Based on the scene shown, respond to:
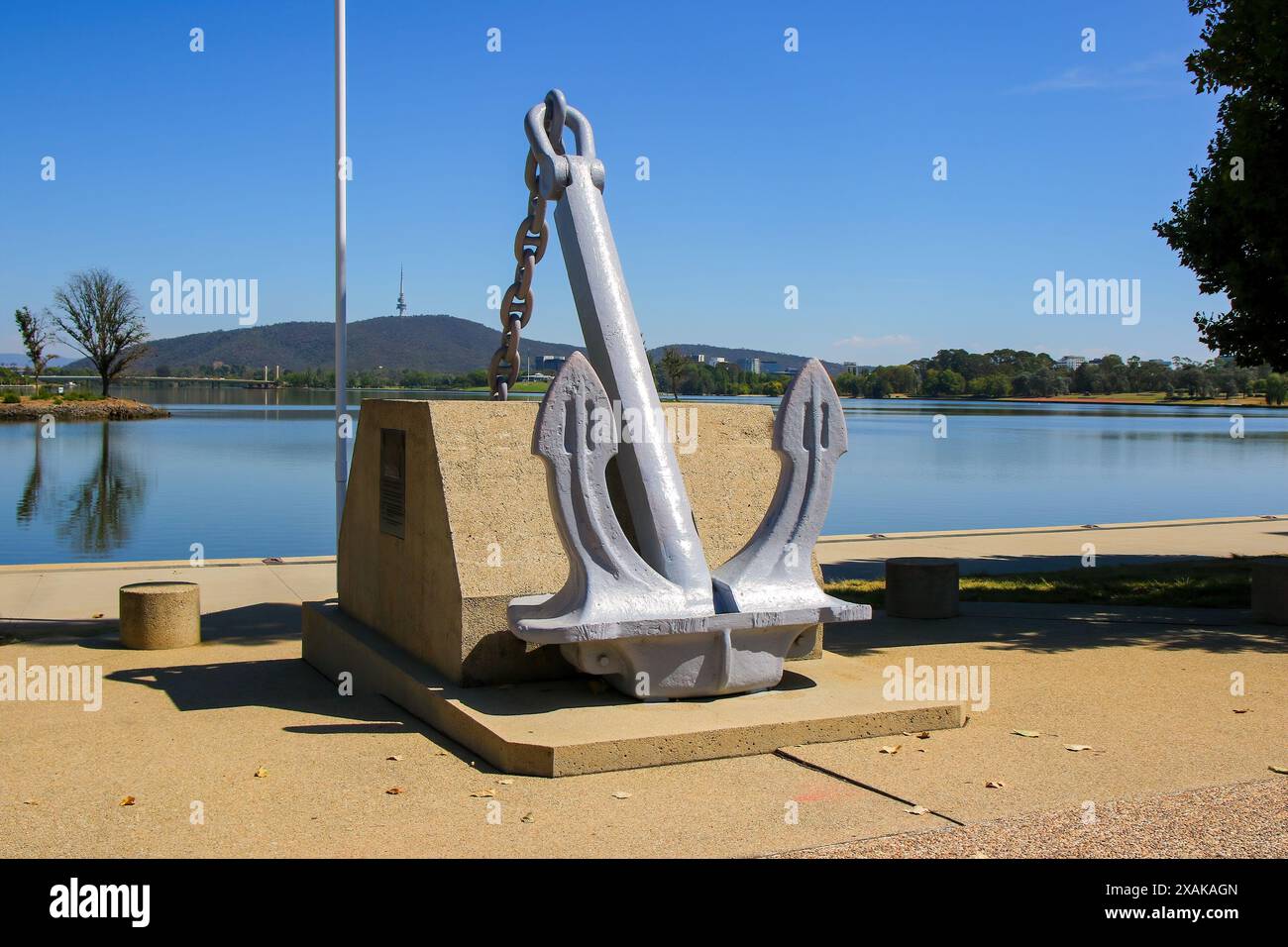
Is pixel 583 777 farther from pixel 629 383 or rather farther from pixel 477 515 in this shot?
pixel 629 383

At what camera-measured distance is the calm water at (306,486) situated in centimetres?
2064

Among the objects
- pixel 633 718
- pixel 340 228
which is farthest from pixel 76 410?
pixel 633 718

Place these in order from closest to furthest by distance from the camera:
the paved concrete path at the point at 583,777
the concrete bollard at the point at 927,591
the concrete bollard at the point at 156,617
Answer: the paved concrete path at the point at 583,777, the concrete bollard at the point at 156,617, the concrete bollard at the point at 927,591

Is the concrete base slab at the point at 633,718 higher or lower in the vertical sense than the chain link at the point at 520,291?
lower

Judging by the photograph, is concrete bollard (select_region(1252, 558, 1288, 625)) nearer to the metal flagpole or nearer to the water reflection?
the metal flagpole

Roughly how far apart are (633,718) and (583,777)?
19.7 inches

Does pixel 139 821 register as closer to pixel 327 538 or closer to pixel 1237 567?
pixel 1237 567

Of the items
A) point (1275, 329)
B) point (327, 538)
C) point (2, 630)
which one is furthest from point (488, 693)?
point (327, 538)

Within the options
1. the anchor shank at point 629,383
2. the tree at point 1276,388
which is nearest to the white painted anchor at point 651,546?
the anchor shank at point 629,383

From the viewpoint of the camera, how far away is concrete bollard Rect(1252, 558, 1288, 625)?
9.67 meters

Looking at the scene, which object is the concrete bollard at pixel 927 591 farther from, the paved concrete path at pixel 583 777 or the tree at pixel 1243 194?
the tree at pixel 1243 194

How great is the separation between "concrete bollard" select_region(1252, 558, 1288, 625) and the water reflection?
14412mm

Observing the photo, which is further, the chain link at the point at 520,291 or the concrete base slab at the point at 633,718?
the chain link at the point at 520,291

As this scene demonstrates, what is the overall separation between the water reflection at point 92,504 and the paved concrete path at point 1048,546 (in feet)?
34.2
